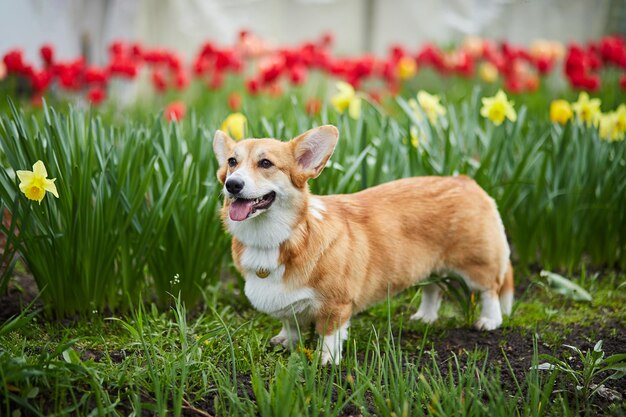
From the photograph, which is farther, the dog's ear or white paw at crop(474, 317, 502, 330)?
white paw at crop(474, 317, 502, 330)

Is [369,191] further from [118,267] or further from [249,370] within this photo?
[118,267]

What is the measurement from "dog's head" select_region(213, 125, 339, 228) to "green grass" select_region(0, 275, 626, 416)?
0.49 meters

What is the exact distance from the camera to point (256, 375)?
2438 millimetres

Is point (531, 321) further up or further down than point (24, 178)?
further down

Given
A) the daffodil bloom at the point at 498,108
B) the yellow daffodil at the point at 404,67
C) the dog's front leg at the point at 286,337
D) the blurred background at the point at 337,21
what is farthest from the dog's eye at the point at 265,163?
the blurred background at the point at 337,21

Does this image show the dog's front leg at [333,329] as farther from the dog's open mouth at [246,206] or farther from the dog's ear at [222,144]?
the dog's ear at [222,144]

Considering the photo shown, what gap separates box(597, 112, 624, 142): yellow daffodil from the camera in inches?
169

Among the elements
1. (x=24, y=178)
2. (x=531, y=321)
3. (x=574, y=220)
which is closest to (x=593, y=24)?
(x=574, y=220)

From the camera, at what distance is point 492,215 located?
331 centimetres

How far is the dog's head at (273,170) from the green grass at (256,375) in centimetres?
49

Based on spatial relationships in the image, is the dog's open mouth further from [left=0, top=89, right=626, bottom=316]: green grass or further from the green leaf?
the green leaf

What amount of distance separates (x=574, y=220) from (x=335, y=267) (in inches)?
75.2

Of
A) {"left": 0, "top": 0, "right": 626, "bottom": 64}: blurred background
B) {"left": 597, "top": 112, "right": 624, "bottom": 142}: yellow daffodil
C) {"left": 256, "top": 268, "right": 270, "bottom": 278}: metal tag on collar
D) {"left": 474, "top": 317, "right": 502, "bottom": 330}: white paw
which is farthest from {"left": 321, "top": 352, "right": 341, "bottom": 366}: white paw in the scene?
{"left": 0, "top": 0, "right": 626, "bottom": 64}: blurred background

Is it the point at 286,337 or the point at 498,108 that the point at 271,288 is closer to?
the point at 286,337
